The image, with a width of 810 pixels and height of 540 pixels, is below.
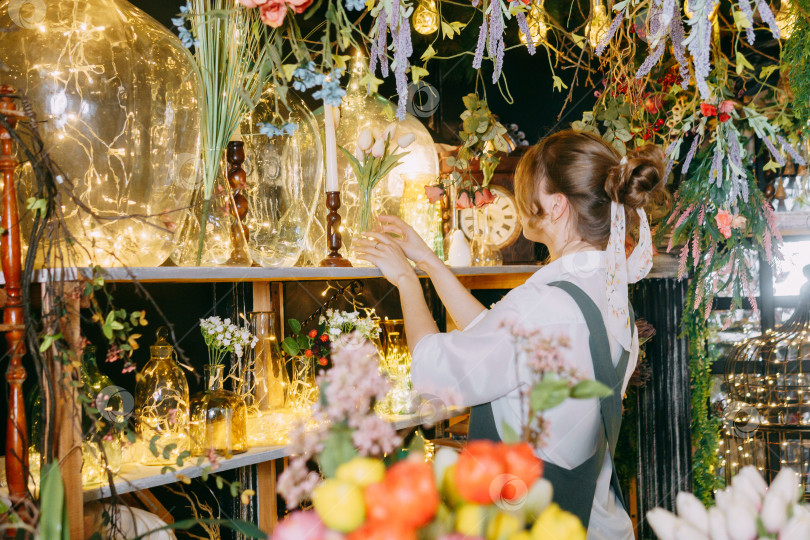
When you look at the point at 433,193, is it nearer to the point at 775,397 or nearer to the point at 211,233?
the point at 211,233

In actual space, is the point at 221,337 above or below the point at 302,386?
above

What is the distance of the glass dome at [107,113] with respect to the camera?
40.1 inches

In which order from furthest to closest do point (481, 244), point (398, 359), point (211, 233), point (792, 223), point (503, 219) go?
point (792, 223), point (503, 219), point (481, 244), point (398, 359), point (211, 233)

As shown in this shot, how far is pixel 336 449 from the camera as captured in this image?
55 centimetres

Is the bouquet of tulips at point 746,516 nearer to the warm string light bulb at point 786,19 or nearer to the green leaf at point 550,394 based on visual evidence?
the green leaf at point 550,394

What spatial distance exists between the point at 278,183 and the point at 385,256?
11.9 inches

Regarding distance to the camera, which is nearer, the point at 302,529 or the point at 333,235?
the point at 302,529

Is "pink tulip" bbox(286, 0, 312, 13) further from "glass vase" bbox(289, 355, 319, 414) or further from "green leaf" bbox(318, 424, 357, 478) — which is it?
"glass vase" bbox(289, 355, 319, 414)

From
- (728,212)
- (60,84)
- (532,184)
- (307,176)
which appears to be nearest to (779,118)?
(728,212)

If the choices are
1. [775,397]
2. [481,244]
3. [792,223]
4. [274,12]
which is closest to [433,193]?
[481,244]

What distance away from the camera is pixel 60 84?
1.03 metres

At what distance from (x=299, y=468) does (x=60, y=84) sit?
2.49 ft

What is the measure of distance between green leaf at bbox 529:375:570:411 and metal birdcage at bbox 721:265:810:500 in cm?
228

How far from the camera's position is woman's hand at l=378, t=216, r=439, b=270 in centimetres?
165
